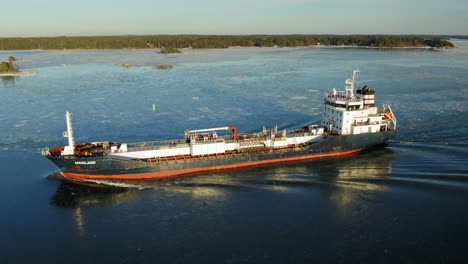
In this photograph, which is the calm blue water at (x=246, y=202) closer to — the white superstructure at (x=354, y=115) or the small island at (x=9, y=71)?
the white superstructure at (x=354, y=115)

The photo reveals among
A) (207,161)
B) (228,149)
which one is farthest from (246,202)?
(228,149)

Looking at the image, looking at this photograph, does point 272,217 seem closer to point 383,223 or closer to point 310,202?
point 310,202

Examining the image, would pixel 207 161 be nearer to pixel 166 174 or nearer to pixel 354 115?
pixel 166 174

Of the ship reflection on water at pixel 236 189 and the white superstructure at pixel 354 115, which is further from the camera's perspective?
the white superstructure at pixel 354 115

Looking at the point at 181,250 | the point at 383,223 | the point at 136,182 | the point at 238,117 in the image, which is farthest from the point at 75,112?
the point at 383,223

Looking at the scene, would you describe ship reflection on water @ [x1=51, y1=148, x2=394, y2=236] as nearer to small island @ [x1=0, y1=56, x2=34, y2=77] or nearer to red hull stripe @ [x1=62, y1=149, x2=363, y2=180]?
red hull stripe @ [x1=62, y1=149, x2=363, y2=180]

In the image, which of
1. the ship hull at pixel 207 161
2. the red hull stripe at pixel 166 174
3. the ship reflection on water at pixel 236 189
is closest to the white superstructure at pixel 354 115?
the ship hull at pixel 207 161
